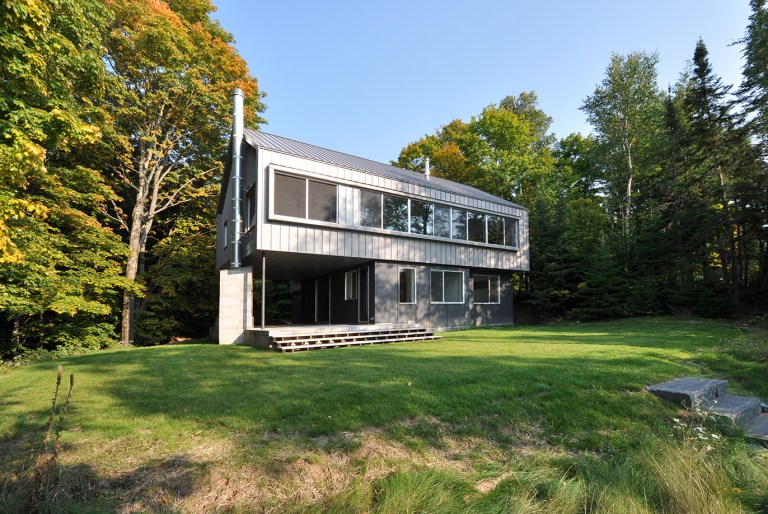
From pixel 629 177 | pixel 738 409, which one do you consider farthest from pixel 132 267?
pixel 629 177

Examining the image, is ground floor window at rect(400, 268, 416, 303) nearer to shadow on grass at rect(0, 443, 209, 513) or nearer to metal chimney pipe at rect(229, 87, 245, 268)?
metal chimney pipe at rect(229, 87, 245, 268)

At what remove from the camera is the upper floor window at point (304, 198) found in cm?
1161

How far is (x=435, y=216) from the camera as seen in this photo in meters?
15.8

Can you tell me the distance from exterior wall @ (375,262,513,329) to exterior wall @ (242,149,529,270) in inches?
22.2

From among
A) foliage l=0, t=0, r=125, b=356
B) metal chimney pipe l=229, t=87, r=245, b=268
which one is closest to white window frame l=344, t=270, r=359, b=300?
metal chimney pipe l=229, t=87, r=245, b=268

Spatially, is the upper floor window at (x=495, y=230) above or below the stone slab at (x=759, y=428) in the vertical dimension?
above

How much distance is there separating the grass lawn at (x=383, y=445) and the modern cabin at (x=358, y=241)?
6.13 metres

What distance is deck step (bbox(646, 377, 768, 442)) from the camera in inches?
180

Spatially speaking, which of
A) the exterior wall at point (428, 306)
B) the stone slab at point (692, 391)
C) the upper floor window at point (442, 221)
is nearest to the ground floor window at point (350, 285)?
the exterior wall at point (428, 306)

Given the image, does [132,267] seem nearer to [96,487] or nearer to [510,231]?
[510,231]

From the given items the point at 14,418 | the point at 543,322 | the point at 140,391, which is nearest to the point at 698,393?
the point at 140,391

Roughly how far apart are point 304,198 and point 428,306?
6441 mm

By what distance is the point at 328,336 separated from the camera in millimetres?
10875

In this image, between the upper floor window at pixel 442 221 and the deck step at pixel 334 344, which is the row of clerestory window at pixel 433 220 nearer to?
the upper floor window at pixel 442 221
